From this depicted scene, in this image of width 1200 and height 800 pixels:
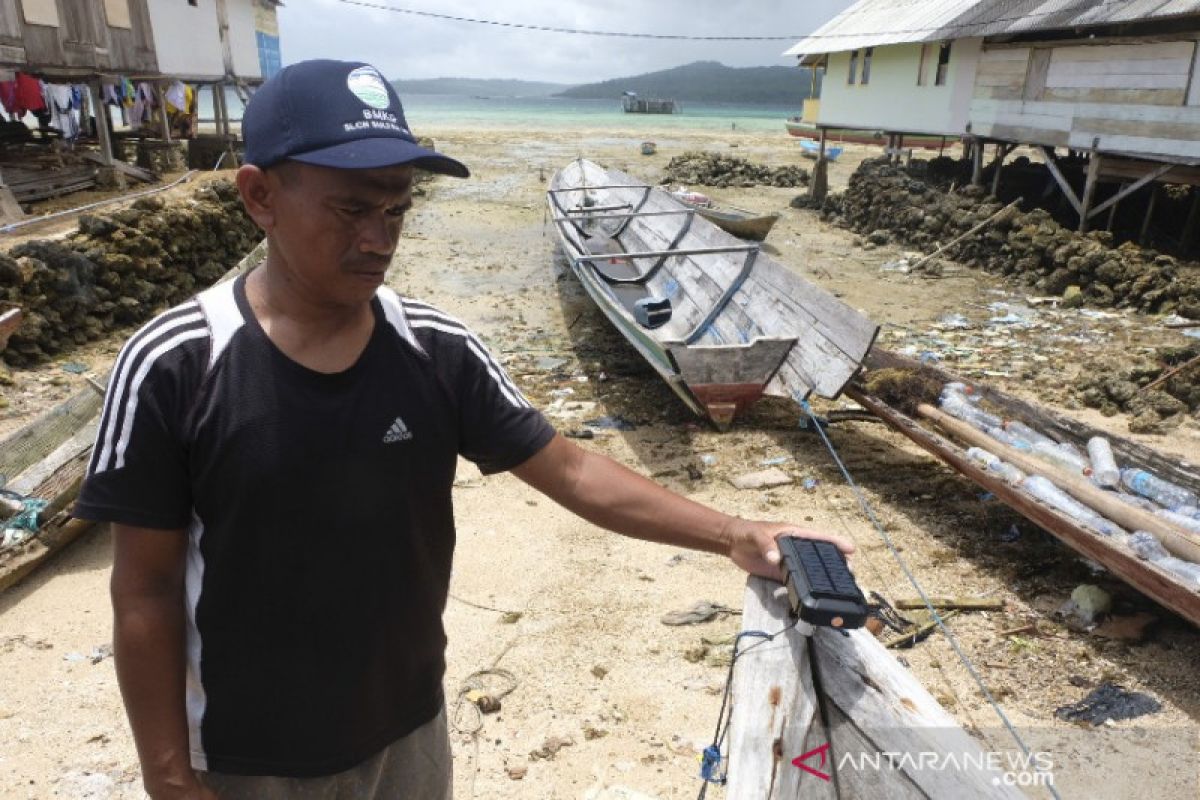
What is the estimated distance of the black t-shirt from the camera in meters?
1.26

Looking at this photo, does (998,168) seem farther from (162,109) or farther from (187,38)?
(187,38)

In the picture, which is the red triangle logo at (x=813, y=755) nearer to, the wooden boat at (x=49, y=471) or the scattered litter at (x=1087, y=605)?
the scattered litter at (x=1087, y=605)

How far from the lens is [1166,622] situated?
13.5 feet

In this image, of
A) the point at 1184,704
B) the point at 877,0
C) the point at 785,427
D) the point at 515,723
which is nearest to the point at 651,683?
the point at 515,723

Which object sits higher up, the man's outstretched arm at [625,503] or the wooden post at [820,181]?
the man's outstretched arm at [625,503]

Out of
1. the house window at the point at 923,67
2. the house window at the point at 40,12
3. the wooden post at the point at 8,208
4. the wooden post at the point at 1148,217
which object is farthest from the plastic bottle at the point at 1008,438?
the house window at the point at 923,67

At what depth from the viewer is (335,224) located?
1.34 m

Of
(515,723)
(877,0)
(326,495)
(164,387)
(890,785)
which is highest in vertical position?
(877,0)

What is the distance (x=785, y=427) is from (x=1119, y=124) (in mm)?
9357

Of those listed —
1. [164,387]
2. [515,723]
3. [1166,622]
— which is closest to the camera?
[164,387]

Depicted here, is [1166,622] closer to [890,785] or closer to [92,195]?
[890,785]

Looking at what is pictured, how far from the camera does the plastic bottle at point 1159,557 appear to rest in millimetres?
3716

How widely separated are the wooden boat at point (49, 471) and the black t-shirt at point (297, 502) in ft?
12.8

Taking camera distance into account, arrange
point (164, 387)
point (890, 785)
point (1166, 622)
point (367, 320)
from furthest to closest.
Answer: point (1166, 622)
point (367, 320)
point (890, 785)
point (164, 387)
